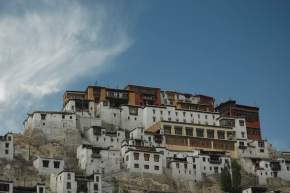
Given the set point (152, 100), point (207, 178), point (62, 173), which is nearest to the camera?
point (62, 173)

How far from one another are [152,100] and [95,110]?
12.8 metres

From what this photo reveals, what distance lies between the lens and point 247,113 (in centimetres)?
12469

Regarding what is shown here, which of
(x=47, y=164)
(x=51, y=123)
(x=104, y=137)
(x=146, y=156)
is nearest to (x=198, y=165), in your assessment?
(x=146, y=156)

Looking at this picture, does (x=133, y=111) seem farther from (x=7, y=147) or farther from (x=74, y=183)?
(x=74, y=183)

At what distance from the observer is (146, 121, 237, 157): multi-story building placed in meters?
108

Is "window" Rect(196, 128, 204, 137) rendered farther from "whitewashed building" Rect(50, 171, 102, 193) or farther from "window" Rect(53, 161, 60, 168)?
"window" Rect(53, 161, 60, 168)

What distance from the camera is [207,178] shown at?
102 m

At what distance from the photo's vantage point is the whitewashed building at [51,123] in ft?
339

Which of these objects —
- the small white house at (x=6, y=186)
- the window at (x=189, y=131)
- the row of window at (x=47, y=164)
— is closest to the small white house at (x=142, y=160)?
the row of window at (x=47, y=164)

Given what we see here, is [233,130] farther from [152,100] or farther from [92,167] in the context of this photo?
[92,167]

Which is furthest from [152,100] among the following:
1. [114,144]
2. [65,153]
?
[65,153]

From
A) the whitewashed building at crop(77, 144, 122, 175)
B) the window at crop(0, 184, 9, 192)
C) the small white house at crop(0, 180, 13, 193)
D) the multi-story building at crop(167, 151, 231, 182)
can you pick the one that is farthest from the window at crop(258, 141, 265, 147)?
the window at crop(0, 184, 9, 192)

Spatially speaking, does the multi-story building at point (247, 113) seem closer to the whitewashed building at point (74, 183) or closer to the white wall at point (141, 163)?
the white wall at point (141, 163)

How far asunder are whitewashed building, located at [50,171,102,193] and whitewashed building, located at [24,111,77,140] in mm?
16287
